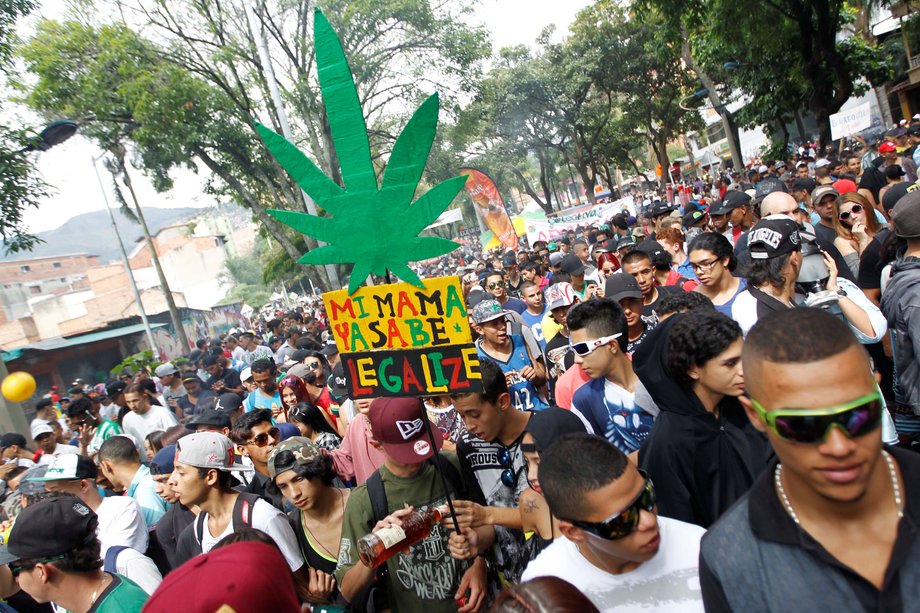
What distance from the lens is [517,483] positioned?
2824mm

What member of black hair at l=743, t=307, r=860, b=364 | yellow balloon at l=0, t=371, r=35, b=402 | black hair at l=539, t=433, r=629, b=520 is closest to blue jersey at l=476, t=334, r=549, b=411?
black hair at l=539, t=433, r=629, b=520

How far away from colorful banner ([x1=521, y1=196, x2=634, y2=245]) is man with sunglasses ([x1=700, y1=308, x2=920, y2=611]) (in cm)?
1435

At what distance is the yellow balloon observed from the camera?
28.6 ft

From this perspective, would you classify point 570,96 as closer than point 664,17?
No

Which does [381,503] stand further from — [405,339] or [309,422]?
[309,422]

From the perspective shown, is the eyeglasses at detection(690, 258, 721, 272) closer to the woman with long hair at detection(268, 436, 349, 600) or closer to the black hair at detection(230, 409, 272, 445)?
the woman with long hair at detection(268, 436, 349, 600)

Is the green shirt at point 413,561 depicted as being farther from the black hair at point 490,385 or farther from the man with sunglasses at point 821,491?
the man with sunglasses at point 821,491

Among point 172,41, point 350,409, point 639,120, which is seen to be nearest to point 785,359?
point 350,409

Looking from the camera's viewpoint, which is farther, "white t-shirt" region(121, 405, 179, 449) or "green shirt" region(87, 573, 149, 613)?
"white t-shirt" region(121, 405, 179, 449)

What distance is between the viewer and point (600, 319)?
3.20 m

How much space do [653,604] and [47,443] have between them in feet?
25.2

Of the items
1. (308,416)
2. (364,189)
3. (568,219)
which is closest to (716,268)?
(364,189)

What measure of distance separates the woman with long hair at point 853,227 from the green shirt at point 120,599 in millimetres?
5159

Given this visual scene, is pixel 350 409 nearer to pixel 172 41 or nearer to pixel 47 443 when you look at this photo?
pixel 47 443
